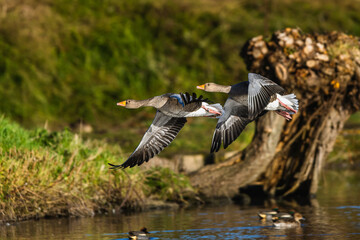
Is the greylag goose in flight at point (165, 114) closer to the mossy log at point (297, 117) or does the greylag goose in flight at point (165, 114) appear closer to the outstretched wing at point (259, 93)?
the outstretched wing at point (259, 93)

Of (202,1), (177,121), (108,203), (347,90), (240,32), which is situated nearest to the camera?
(177,121)

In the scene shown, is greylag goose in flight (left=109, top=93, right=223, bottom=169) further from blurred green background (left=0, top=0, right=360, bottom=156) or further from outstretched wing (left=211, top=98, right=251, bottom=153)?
blurred green background (left=0, top=0, right=360, bottom=156)

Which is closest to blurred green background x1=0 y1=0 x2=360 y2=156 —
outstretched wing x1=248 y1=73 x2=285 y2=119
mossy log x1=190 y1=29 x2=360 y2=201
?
mossy log x1=190 y1=29 x2=360 y2=201

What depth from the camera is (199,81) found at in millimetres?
21078

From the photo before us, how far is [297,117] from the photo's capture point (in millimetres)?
13047

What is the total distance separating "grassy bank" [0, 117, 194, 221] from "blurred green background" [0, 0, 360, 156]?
138 inches

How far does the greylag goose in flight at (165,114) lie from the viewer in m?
7.86

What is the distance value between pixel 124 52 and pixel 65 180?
11404 millimetres

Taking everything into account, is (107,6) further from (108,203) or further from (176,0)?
(108,203)

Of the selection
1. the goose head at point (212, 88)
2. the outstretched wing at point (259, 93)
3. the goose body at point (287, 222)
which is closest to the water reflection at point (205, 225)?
the goose body at point (287, 222)

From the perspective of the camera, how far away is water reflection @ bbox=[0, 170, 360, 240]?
9.36 metres

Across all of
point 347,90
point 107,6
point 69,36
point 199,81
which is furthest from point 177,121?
point 107,6

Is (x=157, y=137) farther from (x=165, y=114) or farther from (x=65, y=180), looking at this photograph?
(x=65, y=180)

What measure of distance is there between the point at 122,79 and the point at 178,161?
23.8 ft
